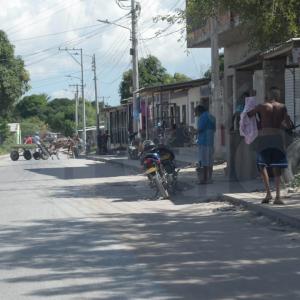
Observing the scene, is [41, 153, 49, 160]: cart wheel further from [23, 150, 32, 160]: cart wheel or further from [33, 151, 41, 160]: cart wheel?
[23, 150, 32, 160]: cart wheel

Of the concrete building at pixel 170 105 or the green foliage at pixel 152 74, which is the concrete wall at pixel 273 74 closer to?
the concrete building at pixel 170 105

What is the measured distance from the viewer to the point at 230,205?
13125 millimetres

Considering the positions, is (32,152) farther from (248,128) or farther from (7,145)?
(7,145)

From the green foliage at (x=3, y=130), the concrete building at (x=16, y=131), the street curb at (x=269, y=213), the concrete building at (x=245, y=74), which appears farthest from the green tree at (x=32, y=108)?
the street curb at (x=269, y=213)

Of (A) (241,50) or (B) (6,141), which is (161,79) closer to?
(B) (6,141)

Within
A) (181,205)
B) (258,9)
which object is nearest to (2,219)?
(181,205)

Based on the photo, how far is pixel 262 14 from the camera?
581 inches

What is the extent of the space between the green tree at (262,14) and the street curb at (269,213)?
4.21m

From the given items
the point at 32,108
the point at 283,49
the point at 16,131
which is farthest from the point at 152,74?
the point at 32,108

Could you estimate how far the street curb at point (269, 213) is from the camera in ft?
34.2

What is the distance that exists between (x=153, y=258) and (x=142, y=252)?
0.42 metres

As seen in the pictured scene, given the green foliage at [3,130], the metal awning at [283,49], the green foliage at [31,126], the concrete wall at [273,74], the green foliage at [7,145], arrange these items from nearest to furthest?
the metal awning at [283,49]
the concrete wall at [273,74]
the green foliage at [7,145]
the green foliage at [3,130]
the green foliage at [31,126]

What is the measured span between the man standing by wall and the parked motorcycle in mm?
1224

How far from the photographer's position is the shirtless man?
12141mm
